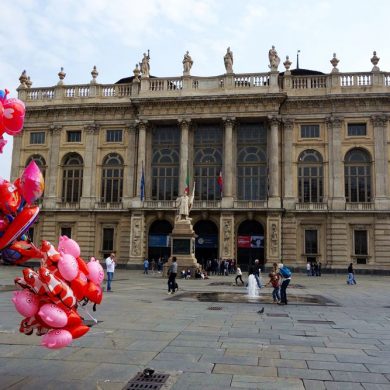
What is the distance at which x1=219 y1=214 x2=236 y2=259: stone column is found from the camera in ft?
145

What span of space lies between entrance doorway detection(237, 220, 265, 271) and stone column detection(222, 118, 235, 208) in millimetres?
2974

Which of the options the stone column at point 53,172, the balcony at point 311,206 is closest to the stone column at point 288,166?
the balcony at point 311,206

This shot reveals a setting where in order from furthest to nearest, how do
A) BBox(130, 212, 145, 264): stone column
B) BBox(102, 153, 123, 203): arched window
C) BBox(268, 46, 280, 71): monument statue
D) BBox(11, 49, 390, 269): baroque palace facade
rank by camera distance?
BBox(102, 153, 123, 203): arched window → BBox(268, 46, 280, 71): monument statue → BBox(130, 212, 145, 264): stone column → BBox(11, 49, 390, 269): baroque palace facade

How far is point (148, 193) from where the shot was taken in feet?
156

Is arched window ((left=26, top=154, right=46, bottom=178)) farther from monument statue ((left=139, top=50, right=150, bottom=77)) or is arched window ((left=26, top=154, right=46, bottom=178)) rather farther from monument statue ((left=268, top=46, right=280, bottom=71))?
monument statue ((left=268, top=46, right=280, bottom=71))

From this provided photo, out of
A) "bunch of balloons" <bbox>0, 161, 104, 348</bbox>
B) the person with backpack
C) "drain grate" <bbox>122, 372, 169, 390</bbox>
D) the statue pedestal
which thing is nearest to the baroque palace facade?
the statue pedestal

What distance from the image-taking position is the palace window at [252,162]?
46.3 meters

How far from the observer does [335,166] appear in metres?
44.7

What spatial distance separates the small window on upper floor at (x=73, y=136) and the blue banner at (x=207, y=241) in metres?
17.2

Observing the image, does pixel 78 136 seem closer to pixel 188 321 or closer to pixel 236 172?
pixel 236 172

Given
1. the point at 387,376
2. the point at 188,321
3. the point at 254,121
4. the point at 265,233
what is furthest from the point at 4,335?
the point at 254,121

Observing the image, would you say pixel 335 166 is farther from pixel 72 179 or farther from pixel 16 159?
pixel 16 159

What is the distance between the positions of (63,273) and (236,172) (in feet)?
136

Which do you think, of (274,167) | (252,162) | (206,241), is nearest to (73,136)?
(206,241)
